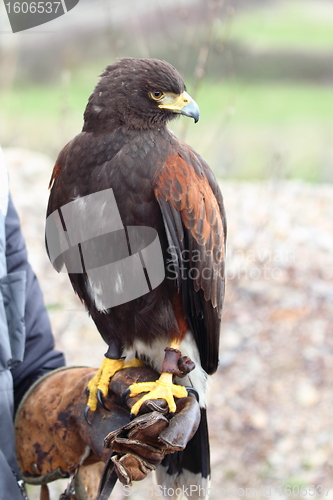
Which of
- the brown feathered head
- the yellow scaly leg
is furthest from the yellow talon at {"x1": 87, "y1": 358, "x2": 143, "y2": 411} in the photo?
the brown feathered head

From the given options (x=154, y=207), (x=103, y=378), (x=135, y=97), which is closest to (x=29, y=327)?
(x=103, y=378)

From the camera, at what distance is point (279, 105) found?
15289 millimetres

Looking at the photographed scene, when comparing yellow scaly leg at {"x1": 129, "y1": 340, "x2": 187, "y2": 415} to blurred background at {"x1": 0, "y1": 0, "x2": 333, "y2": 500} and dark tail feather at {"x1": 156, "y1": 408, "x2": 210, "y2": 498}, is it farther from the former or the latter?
blurred background at {"x1": 0, "y1": 0, "x2": 333, "y2": 500}

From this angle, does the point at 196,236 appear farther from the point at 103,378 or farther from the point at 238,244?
the point at 238,244

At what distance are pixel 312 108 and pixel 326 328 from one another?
11.0 metres

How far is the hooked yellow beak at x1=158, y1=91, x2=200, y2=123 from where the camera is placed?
2.53m

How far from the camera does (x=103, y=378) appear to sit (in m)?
2.73

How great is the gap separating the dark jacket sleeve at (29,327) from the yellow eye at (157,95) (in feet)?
2.94

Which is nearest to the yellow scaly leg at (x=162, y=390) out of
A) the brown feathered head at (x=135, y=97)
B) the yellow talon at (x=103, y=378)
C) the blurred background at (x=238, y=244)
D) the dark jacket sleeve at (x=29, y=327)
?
the yellow talon at (x=103, y=378)

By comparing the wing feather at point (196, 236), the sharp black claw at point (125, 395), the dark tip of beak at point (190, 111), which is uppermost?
the dark tip of beak at point (190, 111)

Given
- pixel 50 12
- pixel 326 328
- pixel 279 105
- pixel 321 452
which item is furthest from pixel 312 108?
pixel 50 12

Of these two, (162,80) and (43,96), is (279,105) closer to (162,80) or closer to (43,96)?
(43,96)

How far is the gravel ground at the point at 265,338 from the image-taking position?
511cm

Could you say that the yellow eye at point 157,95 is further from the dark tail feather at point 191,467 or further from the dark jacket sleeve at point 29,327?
the dark tail feather at point 191,467
